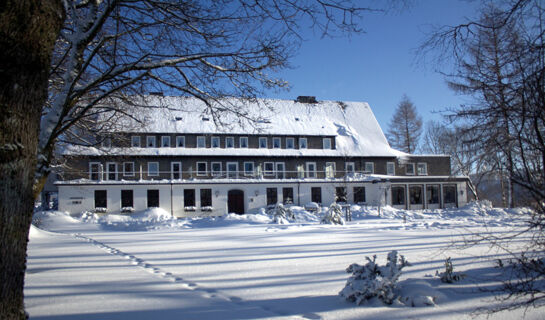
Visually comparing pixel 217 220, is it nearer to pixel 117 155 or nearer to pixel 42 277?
pixel 117 155

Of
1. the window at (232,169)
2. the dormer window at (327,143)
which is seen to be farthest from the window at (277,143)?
the dormer window at (327,143)

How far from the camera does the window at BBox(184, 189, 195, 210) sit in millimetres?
34656

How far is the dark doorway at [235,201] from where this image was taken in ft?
118

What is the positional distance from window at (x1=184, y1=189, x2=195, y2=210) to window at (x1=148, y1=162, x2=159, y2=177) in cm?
346

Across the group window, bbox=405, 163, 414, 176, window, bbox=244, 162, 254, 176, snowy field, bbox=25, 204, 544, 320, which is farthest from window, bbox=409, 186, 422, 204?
snowy field, bbox=25, 204, 544, 320

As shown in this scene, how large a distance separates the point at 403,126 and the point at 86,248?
1870 inches

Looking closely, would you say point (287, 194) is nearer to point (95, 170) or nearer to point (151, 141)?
point (151, 141)

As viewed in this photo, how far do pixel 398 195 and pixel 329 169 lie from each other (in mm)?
7584

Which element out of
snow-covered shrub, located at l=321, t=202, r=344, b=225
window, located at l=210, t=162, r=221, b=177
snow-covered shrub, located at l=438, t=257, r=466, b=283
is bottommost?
snow-covered shrub, located at l=321, t=202, r=344, b=225

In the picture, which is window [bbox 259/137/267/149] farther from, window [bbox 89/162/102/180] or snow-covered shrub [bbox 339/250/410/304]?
snow-covered shrub [bbox 339/250/410/304]

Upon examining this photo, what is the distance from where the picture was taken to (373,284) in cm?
542

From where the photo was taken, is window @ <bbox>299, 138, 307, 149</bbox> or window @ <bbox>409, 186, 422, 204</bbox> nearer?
window @ <bbox>409, 186, 422, 204</bbox>

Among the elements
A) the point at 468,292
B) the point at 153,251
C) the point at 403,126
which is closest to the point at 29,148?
the point at 468,292

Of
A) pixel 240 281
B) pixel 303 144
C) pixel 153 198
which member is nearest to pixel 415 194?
pixel 303 144
